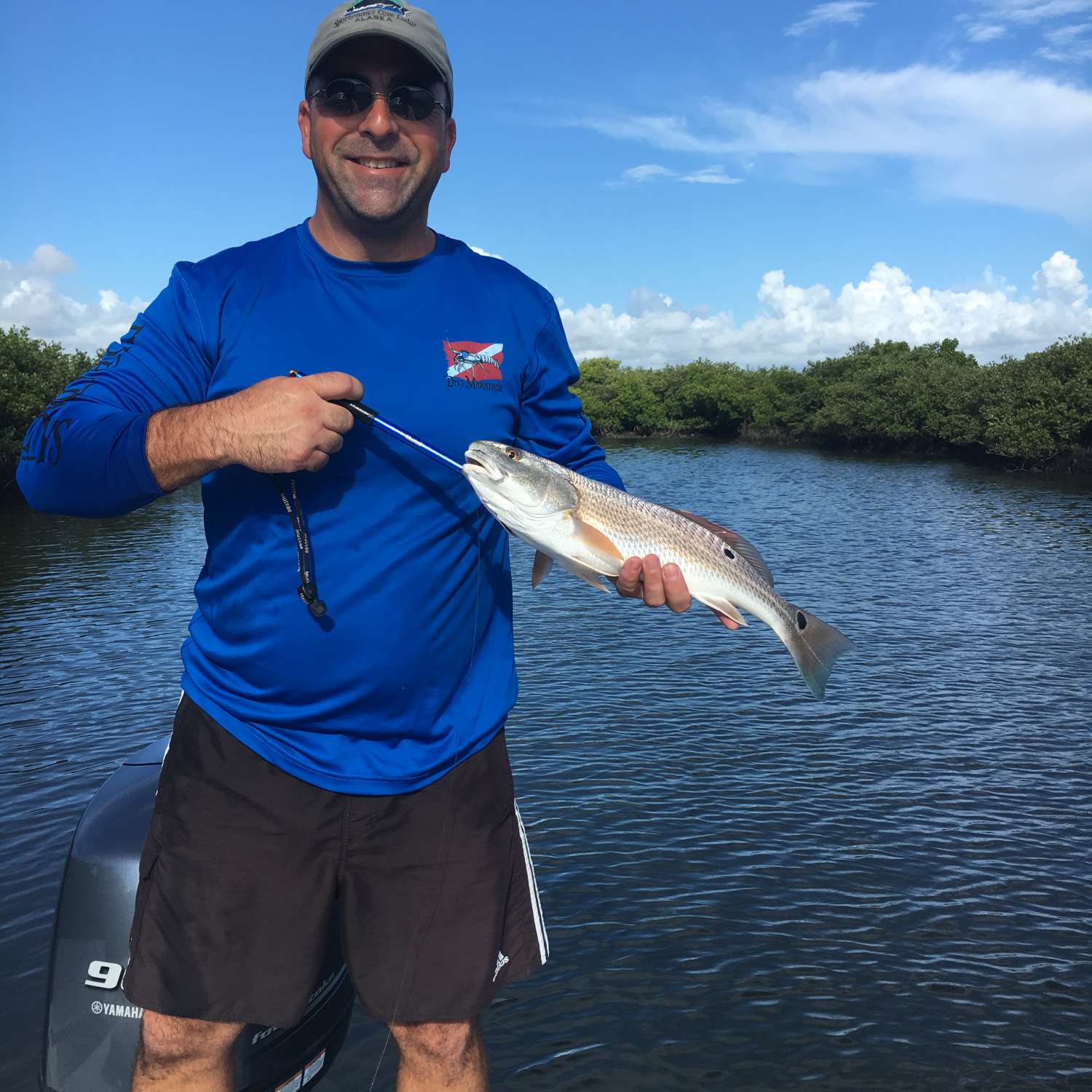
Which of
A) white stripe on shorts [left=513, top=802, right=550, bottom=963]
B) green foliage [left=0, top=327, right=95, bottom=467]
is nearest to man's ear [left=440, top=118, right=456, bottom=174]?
white stripe on shorts [left=513, top=802, right=550, bottom=963]

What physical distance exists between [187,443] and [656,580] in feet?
5.22

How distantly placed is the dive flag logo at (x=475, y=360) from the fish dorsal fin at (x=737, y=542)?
Result: 947 mm

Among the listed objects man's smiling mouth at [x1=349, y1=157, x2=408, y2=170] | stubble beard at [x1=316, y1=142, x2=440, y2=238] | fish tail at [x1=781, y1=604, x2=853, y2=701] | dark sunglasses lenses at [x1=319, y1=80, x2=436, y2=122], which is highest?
dark sunglasses lenses at [x1=319, y1=80, x2=436, y2=122]

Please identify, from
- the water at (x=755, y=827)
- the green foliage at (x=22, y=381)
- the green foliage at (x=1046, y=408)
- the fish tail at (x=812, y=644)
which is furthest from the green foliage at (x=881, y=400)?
the green foliage at (x=22, y=381)

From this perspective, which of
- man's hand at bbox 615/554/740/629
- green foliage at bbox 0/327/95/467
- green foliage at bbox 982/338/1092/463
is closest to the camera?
man's hand at bbox 615/554/740/629

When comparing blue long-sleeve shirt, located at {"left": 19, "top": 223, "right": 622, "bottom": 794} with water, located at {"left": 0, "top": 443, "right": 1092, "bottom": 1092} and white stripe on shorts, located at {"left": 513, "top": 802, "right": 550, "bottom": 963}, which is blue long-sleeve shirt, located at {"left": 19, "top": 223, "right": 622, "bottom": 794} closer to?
white stripe on shorts, located at {"left": 513, "top": 802, "right": 550, "bottom": 963}

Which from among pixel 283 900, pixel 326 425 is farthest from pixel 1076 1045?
pixel 326 425

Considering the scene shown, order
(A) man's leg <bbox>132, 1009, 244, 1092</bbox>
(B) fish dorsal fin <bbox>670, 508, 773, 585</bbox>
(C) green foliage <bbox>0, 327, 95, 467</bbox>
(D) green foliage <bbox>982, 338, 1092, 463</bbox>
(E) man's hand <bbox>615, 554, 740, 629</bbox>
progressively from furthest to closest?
(D) green foliage <bbox>982, 338, 1092, 463</bbox> < (C) green foliage <bbox>0, 327, 95, 467</bbox> < (B) fish dorsal fin <bbox>670, 508, 773, 585</bbox> < (E) man's hand <bbox>615, 554, 740, 629</bbox> < (A) man's leg <bbox>132, 1009, 244, 1092</bbox>

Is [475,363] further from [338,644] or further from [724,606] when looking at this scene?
[724,606]

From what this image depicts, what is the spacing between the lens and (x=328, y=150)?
3.18 metres

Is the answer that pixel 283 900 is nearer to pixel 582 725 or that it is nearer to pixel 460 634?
pixel 460 634

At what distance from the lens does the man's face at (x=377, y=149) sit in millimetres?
3129

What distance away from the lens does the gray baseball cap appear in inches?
123

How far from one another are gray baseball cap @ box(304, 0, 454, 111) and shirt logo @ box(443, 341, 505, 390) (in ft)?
2.83
